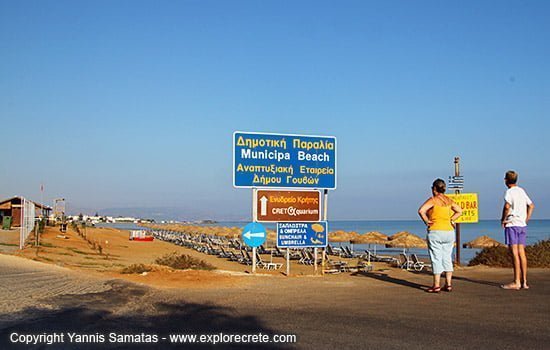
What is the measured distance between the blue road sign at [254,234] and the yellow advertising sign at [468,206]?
20.3 ft

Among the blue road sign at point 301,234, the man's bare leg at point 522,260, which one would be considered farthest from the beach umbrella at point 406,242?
the man's bare leg at point 522,260

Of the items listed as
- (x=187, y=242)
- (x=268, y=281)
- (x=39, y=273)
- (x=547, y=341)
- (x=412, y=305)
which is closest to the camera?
(x=547, y=341)

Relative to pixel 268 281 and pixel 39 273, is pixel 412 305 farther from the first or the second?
pixel 39 273

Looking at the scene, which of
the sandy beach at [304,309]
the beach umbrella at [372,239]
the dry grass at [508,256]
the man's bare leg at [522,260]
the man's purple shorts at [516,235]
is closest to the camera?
the sandy beach at [304,309]

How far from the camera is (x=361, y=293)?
903 centimetres

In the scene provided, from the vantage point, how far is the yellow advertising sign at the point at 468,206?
1644cm

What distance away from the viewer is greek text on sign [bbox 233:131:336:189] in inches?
506

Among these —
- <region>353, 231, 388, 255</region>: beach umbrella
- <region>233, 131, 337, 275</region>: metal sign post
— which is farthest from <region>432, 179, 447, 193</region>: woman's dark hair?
<region>353, 231, 388, 255</region>: beach umbrella

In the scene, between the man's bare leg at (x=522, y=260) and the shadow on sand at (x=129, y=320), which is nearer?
the shadow on sand at (x=129, y=320)

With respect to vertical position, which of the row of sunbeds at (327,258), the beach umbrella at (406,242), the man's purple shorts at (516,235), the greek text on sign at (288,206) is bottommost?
the beach umbrella at (406,242)

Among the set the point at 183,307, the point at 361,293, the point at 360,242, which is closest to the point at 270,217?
the point at 361,293

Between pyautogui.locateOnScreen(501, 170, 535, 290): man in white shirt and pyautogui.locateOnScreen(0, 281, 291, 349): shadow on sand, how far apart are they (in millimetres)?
4226

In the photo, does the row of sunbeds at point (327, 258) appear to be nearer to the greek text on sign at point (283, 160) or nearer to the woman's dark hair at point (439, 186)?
the greek text on sign at point (283, 160)

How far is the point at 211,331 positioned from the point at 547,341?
125 inches
